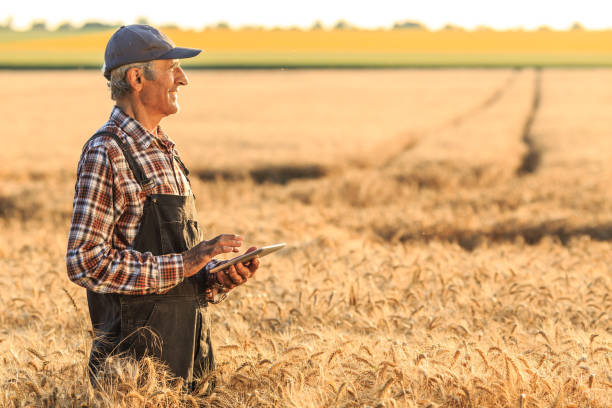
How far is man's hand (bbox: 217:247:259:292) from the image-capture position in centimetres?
345

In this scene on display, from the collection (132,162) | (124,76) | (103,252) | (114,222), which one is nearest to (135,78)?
(124,76)

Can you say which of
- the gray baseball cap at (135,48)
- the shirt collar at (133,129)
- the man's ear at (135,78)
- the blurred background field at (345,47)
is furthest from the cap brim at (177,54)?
the blurred background field at (345,47)

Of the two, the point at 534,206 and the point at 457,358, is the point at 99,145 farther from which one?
the point at 534,206

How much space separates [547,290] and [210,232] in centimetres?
440

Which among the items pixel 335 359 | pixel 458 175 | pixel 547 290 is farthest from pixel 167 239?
pixel 458 175

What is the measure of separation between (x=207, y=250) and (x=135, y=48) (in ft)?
3.14

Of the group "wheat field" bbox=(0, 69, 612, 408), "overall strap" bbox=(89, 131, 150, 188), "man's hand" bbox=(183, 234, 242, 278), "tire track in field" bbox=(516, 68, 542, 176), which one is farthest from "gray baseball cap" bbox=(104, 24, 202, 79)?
"tire track in field" bbox=(516, 68, 542, 176)

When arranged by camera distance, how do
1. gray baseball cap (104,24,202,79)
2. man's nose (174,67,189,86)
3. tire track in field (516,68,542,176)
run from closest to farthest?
gray baseball cap (104,24,202,79)
man's nose (174,67,189,86)
tire track in field (516,68,542,176)

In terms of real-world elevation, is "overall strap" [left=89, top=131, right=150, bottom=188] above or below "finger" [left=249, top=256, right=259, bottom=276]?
above

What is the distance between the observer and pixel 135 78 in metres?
3.29

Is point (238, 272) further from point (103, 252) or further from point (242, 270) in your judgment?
point (103, 252)

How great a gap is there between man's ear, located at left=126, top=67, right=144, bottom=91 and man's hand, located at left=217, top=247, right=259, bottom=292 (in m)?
0.91

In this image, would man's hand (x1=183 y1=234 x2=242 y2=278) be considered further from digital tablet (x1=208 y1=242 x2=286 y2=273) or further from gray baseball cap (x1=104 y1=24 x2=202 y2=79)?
gray baseball cap (x1=104 y1=24 x2=202 y2=79)

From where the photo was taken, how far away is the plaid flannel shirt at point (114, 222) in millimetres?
3133
